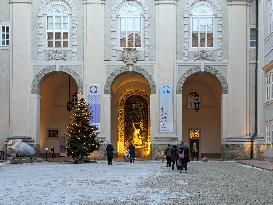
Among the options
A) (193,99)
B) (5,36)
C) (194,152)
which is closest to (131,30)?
(5,36)

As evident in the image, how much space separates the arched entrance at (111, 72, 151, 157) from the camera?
54031 mm

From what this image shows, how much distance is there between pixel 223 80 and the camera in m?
45.9

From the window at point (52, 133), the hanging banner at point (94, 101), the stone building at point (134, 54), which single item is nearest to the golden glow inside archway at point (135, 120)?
the window at point (52, 133)

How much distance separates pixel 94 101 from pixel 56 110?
8571 mm

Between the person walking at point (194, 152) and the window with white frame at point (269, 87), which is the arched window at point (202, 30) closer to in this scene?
the window with white frame at point (269, 87)

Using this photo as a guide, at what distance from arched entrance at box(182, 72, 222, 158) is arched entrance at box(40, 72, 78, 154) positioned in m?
9.01

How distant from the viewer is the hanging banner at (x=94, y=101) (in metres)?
45.6

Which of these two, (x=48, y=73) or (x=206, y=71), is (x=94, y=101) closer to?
(x=48, y=73)

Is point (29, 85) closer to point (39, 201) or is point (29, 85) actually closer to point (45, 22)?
point (45, 22)

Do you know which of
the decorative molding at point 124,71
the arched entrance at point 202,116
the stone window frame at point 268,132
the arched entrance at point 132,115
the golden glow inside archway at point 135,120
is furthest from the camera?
the golden glow inside archway at point 135,120

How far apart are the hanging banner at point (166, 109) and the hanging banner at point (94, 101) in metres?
4.28

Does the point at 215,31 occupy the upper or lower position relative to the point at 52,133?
upper

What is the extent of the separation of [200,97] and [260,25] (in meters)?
11.5

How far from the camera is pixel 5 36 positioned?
151 feet
